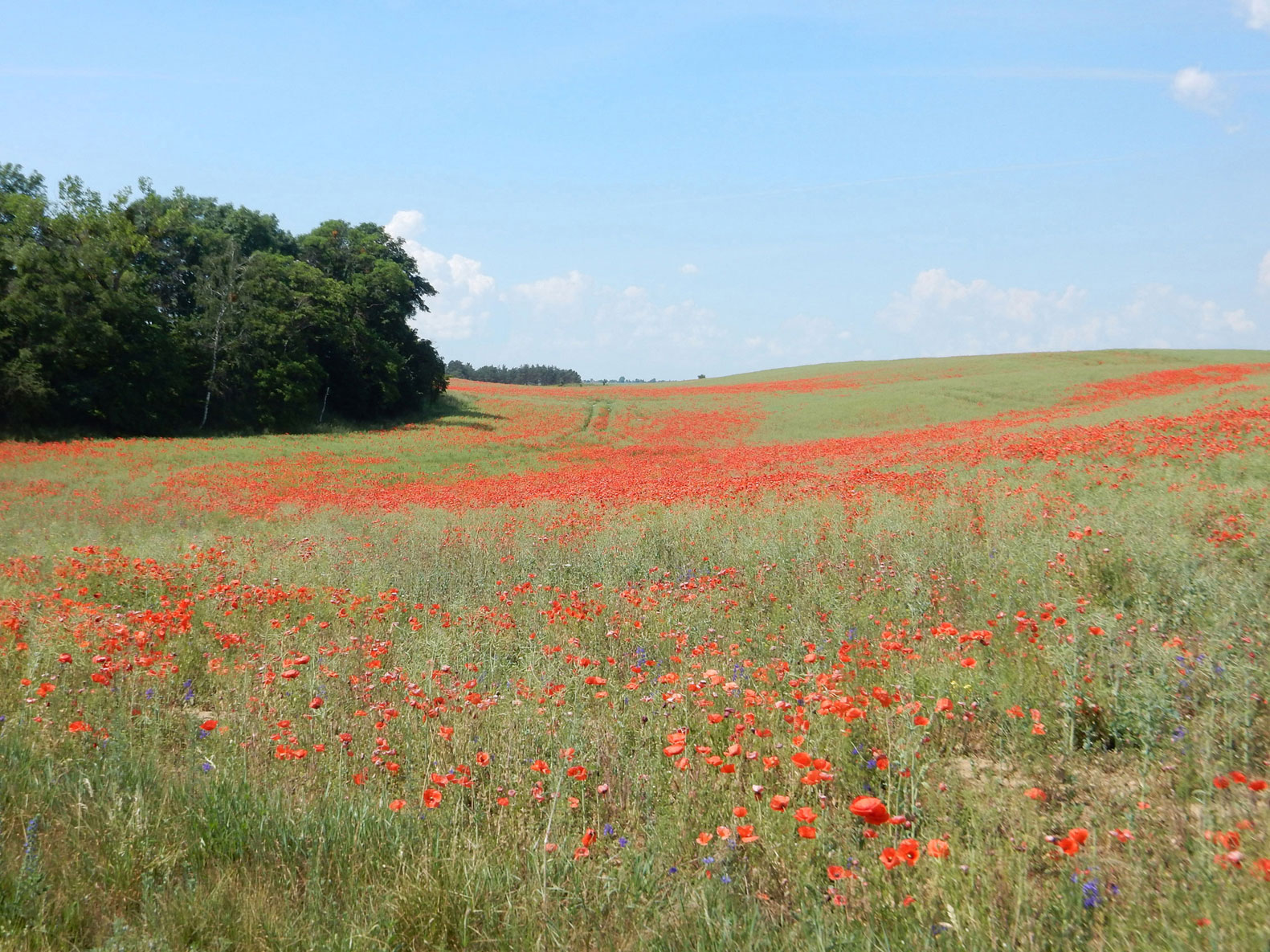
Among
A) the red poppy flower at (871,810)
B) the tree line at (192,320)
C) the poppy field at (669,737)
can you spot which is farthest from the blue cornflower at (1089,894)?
the tree line at (192,320)

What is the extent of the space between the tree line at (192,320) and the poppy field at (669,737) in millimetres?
29314

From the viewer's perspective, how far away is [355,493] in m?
20.2

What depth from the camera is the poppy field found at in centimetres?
265

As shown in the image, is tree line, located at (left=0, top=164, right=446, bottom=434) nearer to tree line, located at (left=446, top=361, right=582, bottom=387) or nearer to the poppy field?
the poppy field

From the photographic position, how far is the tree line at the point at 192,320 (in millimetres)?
33281

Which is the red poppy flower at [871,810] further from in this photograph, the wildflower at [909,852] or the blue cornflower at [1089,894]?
the blue cornflower at [1089,894]

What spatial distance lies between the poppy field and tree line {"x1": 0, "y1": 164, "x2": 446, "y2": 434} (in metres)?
29.3

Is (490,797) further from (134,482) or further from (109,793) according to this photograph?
(134,482)

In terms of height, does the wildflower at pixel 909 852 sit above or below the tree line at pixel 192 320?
below

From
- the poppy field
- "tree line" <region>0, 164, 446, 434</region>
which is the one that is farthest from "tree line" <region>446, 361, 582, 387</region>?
the poppy field

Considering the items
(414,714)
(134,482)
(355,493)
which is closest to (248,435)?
(134,482)

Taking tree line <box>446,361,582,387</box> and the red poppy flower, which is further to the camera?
tree line <box>446,361,582,387</box>

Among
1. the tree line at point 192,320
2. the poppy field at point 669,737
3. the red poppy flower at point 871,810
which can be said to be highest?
the tree line at point 192,320

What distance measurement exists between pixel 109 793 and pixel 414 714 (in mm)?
1464
